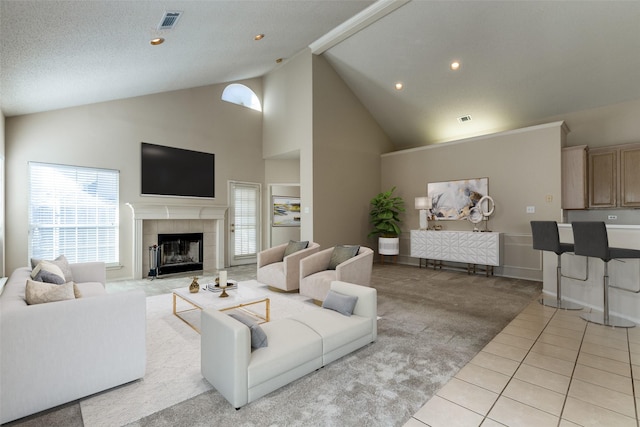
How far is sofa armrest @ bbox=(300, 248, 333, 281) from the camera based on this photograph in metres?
4.41

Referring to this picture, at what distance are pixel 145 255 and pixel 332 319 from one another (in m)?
4.81

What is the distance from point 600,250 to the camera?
3.32m

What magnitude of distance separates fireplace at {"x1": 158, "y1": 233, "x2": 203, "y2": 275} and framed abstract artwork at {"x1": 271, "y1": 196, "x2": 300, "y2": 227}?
6.42 ft

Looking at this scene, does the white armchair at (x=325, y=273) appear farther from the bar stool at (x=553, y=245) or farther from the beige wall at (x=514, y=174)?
the beige wall at (x=514, y=174)

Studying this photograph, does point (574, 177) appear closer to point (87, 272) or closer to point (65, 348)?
point (65, 348)

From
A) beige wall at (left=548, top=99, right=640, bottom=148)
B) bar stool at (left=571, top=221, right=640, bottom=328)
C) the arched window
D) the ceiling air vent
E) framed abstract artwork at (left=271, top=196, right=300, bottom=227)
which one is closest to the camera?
the ceiling air vent

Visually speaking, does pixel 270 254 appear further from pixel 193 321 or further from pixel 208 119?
pixel 208 119

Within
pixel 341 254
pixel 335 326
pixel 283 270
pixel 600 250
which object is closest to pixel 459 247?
pixel 600 250

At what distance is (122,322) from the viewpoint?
2133 millimetres

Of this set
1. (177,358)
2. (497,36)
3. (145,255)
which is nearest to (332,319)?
(177,358)

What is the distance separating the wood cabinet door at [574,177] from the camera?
555cm

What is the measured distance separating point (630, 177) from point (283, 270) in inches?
243

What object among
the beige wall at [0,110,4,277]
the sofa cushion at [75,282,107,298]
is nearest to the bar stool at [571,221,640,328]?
the sofa cushion at [75,282,107,298]

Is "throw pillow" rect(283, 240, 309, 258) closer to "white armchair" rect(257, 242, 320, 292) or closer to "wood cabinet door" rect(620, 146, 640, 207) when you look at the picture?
"white armchair" rect(257, 242, 320, 292)
